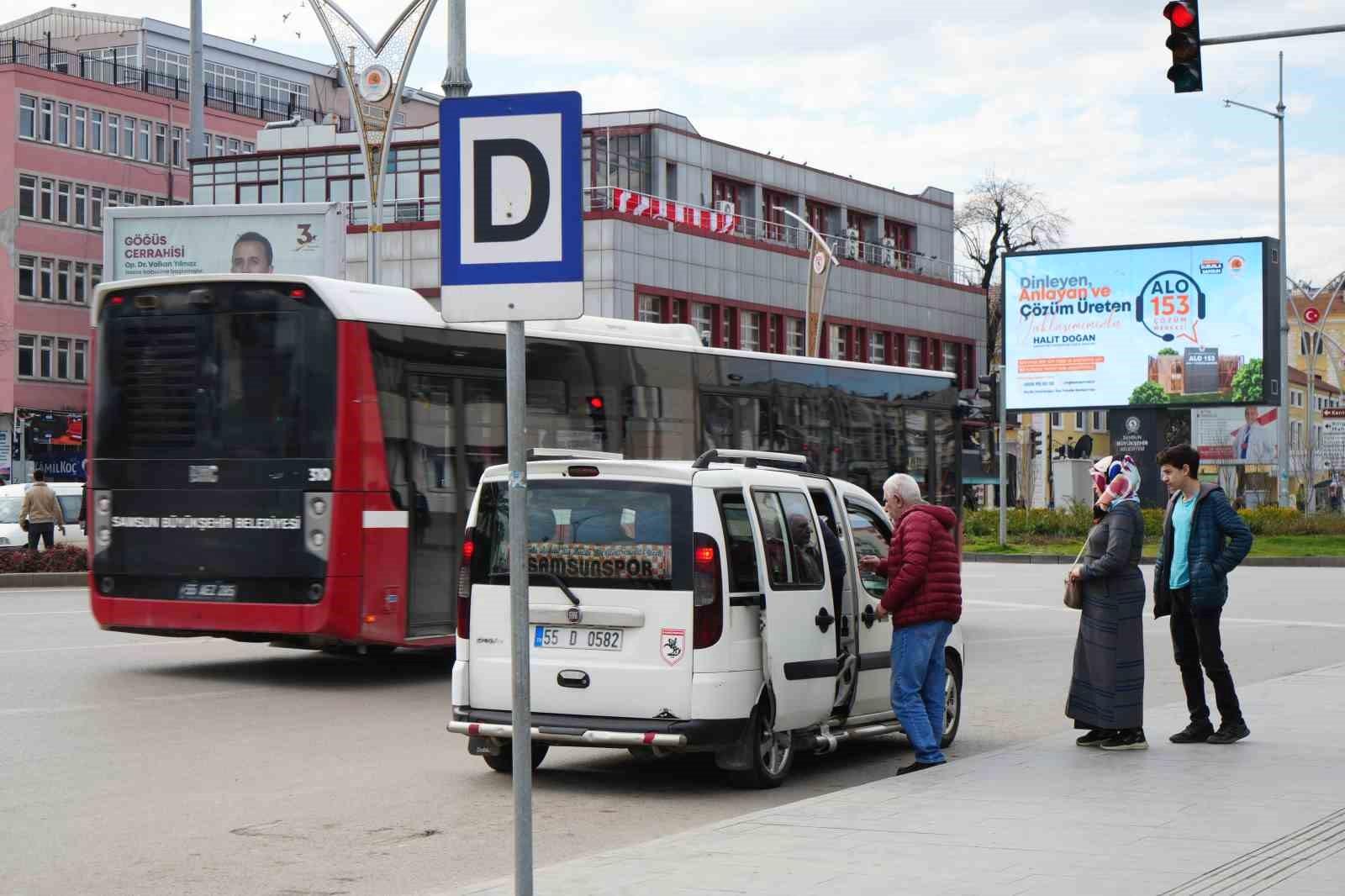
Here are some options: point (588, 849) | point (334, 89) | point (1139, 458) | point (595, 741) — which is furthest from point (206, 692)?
point (334, 89)

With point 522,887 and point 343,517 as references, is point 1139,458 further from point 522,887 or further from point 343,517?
point 522,887

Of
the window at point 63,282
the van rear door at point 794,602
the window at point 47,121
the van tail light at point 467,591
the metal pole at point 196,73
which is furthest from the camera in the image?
the window at point 63,282

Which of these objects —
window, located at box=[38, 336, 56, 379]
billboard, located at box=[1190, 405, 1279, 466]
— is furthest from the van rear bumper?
billboard, located at box=[1190, 405, 1279, 466]

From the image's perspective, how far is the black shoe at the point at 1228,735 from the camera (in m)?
11.9

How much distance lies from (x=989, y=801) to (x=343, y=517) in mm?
7073

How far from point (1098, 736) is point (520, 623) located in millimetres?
6428

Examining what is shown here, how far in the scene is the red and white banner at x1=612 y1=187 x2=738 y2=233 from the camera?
65188 mm

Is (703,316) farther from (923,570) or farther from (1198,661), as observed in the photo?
(923,570)

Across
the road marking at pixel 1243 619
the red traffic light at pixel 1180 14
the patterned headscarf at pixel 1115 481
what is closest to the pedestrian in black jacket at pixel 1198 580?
the patterned headscarf at pixel 1115 481

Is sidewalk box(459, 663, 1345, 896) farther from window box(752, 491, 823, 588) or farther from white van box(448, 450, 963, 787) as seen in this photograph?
window box(752, 491, 823, 588)

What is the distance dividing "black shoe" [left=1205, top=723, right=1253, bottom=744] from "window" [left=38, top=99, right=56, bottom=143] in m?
70.9

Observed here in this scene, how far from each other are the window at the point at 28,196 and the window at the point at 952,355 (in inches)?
1567

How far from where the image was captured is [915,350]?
84.8 metres

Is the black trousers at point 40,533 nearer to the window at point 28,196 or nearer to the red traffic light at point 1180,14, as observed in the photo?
the red traffic light at point 1180,14
